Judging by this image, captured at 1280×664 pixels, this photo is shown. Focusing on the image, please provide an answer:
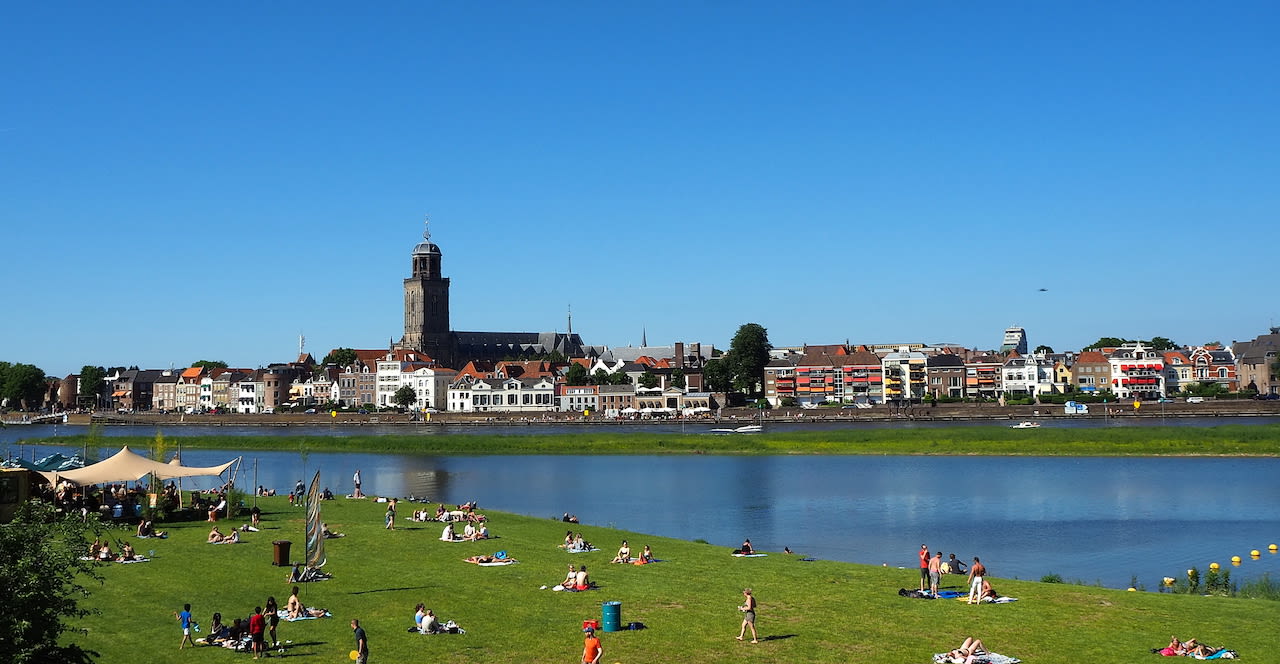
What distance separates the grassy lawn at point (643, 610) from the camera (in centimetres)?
1967

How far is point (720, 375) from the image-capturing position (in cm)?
16612

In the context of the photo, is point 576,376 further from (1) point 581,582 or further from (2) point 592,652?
(2) point 592,652

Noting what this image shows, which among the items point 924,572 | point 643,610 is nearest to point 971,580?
point 924,572

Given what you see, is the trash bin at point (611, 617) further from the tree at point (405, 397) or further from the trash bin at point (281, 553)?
the tree at point (405, 397)

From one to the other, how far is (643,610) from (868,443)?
64.2 meters

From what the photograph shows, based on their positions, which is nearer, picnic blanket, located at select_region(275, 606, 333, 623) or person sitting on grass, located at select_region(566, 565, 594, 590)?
picnic blanket, located at select_region(275, 606, 333, 623)

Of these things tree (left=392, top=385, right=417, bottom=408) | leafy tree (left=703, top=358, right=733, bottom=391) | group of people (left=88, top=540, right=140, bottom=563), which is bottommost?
group of people (left=88, top=540, right=140, bottom=563)

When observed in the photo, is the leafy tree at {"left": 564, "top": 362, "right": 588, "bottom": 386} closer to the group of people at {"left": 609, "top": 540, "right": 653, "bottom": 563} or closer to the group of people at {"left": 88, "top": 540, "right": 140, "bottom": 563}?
the group of people at {"left": 609, "top": 540, "right": 653, "bottom": 563}

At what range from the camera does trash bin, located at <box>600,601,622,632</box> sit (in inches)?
835

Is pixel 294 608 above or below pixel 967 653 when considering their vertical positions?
above

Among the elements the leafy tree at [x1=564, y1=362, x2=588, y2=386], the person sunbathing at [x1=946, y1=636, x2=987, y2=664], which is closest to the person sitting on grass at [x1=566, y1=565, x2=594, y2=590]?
the person sunbathing at [x1=946, y1=636, x2=987, y2=664]

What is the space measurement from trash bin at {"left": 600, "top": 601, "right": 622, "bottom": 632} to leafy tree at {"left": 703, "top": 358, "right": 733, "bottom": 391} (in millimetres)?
144883

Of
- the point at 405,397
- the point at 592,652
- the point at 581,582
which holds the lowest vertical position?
the point at 581,582

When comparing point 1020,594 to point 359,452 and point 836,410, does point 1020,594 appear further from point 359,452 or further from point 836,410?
point 836,410
